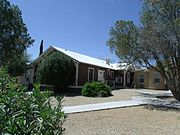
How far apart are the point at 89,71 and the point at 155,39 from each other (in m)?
14.8

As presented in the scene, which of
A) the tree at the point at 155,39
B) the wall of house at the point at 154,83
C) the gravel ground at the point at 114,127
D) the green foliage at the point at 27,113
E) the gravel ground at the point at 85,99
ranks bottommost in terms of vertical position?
the gravel ground at the point at 114,127

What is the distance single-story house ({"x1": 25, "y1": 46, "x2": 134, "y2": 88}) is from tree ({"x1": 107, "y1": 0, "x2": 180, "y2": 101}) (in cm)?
235

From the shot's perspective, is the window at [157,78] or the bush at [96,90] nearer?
the bush at [96,90]

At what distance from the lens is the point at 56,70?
1091 inches

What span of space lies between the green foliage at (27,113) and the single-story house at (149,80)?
40545mm

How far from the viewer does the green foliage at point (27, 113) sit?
3.12m

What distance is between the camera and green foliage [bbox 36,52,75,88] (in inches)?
1097

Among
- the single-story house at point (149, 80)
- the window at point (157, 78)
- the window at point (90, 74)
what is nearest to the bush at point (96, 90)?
the window at point (90, 74)

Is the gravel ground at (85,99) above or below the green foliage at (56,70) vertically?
below

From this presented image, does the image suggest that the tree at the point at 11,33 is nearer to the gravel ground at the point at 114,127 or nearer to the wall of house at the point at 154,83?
the wall of house at the point at 154,83

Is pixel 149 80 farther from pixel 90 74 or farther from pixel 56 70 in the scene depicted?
pixel 56 70

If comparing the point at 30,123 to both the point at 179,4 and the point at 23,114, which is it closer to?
the point at 23,114

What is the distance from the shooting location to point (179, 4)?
70.7ft

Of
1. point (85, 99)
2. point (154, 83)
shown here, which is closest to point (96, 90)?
point (85, 99)
